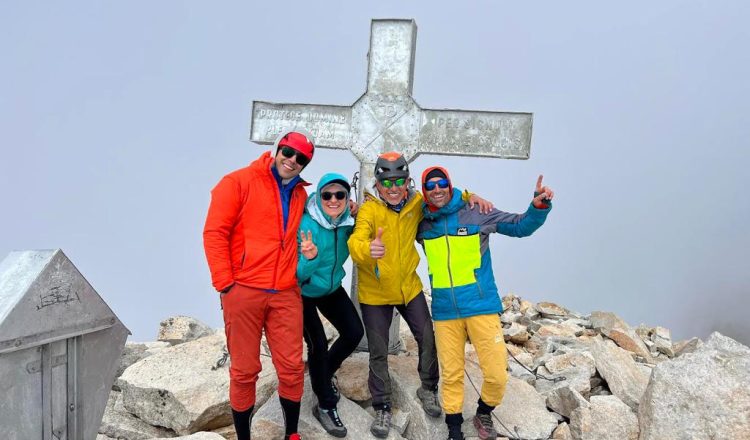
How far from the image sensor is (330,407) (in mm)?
5555

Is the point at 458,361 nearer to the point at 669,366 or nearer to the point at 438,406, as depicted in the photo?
the point at 438,406

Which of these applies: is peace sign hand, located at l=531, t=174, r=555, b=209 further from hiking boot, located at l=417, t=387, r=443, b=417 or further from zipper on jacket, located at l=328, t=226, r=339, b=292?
hiking boot, located at l=417, t=387, r=443, b=417

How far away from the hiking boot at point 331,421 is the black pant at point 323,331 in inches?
4.4

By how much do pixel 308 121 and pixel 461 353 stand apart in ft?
13.3

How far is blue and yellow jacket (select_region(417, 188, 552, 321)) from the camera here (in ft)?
17.9

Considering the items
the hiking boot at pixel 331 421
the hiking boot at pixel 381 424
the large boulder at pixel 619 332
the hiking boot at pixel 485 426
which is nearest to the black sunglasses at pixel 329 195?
the hiking boot at pixel 331 421

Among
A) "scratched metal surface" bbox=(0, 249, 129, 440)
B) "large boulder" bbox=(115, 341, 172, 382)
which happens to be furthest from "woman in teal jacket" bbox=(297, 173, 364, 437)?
"large boulder" bbox=(115, 341, 172, 382)

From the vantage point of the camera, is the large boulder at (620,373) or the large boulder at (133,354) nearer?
the large boulder at (620,373)

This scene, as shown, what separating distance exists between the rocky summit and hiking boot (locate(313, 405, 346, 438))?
0.25 feet

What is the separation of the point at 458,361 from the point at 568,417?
77.0 inches

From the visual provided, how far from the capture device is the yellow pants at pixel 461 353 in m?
5.43

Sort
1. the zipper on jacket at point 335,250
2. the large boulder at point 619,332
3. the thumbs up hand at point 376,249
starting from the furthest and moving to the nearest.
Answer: the large boulder at point 619,332 < the zipper on jacket at point 335,250 < the thumbs up hand at point 376,249

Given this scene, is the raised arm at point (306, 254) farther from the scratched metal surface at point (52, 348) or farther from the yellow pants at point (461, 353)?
the scratched metal surface at point (52, 348)

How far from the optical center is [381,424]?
5.61 meters
